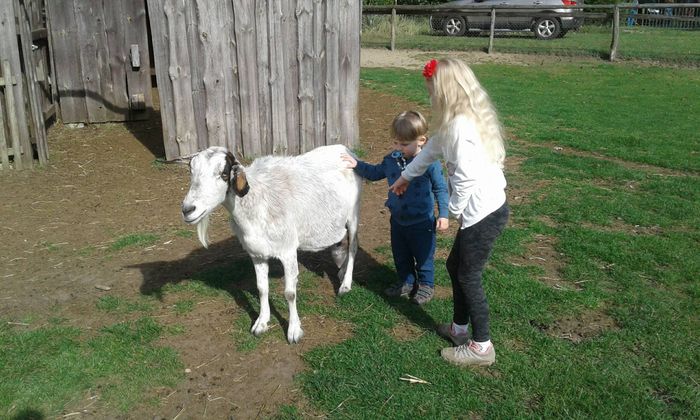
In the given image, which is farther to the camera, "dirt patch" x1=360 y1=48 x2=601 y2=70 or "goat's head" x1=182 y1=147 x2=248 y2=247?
"dirt patch" x1=360 y1=48 x2=601 y2=70

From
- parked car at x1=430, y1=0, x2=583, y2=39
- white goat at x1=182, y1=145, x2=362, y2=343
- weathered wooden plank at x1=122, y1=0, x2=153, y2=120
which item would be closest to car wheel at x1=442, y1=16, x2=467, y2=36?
parked car at x1=430, y1=0, x2=583, y2=39

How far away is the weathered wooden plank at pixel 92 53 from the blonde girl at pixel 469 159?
8.53 m

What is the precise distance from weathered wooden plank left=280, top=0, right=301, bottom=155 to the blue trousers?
4.17 meters

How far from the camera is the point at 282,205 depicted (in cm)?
462

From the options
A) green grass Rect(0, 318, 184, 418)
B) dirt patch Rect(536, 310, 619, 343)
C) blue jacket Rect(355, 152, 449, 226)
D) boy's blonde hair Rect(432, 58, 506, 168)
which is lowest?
green grass Rect(0, 318, 184, 418)

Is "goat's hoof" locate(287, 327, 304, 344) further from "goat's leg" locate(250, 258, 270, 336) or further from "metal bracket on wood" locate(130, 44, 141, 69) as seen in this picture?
"metal bracket on wood" locate(130, 44, 141, 69)

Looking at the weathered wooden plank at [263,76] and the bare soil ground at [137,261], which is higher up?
the weathered wooden plank at [263,76]

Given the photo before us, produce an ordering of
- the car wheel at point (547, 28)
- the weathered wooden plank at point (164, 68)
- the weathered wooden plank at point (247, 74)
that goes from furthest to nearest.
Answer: the car wheel at point (547, 28), the weathered wooden plank at point (247, 74), the weathered wooden plank at point (164, 68)

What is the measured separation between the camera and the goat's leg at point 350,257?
17.7 feet

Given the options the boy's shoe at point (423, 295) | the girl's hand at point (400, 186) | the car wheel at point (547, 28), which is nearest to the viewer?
the girl's hand at point (400, 186)

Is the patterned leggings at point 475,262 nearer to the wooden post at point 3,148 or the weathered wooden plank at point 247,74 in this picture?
the weathered wooden plank at point 247,74

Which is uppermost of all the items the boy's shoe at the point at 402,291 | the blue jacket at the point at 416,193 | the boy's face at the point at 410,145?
the boy's face at the point at 410,145

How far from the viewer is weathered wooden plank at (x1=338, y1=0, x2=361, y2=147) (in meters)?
8.75

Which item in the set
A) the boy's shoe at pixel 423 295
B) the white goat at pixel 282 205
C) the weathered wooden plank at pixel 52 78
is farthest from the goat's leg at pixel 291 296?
the weathered wooden plank at pixel 52 78
